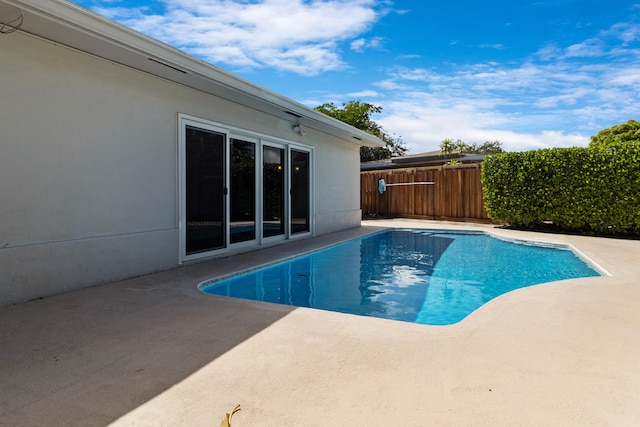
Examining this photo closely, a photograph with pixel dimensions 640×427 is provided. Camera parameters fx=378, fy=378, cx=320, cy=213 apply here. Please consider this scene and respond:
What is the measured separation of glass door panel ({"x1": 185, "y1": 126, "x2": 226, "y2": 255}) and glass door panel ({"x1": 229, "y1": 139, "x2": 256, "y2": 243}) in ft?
0.93

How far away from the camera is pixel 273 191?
851 cm

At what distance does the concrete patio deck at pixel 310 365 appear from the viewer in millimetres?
1938

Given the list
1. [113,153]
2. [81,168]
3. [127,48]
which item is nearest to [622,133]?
[127,48]

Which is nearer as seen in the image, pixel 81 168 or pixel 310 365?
pixel 310 365

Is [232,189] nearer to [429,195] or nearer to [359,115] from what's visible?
[429,195]

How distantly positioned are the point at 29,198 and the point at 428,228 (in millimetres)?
10136

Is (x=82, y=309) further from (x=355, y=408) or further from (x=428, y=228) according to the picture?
(x=428, y=228)

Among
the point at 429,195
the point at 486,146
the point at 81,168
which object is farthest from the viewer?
the point at 486,146

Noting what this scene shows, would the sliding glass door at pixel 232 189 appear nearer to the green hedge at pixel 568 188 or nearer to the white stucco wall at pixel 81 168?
the white stucco wall at pixel 81 168

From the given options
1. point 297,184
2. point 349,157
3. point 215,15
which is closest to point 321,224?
point 297,184

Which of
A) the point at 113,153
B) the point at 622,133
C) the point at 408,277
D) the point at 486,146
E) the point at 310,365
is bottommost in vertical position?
the point at 408,277

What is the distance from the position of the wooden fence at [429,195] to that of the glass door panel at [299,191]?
5.90 metres

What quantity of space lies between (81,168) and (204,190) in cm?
206

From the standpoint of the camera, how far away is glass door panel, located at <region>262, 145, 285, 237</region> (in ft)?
26.9
